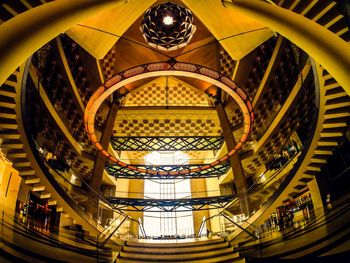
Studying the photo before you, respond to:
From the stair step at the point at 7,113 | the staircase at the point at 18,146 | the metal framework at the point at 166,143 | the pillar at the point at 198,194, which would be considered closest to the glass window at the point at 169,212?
the pillar at the point at 198,194

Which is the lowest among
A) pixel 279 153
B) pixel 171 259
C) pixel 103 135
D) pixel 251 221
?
pixel 171 259

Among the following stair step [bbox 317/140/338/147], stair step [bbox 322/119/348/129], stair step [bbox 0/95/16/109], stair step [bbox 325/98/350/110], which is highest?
stair step [bbox 0/95/16/109]

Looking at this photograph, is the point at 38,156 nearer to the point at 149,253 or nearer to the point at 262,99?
the point at 149,253

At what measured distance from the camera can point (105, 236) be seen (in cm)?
798

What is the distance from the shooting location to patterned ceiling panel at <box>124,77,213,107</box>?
68.3 feet

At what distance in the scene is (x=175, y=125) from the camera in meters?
21.7

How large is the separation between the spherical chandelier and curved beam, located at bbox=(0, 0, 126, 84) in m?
6.98

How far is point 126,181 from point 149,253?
1897 cm

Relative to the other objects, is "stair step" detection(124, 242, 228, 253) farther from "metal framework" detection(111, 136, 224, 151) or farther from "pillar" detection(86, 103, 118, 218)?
"metal framework" detection(111, 136, 224, 151)

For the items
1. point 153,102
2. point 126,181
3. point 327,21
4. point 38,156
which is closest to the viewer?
point 327,21

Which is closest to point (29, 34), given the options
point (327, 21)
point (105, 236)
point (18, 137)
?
point (18, 137)

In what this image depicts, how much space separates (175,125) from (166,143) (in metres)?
1.69

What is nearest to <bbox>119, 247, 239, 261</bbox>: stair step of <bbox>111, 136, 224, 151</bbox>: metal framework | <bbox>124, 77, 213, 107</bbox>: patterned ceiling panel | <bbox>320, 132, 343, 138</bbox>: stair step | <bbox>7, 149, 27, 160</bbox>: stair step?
<bbox>7, 149, 27, 160</bbox>: stair step

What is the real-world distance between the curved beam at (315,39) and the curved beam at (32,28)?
4317 mm
